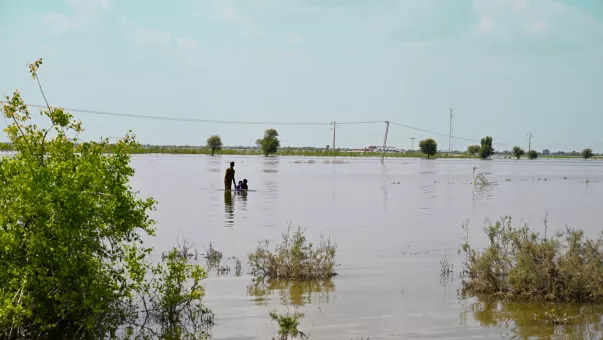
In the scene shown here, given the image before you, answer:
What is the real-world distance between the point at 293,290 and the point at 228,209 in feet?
55.8

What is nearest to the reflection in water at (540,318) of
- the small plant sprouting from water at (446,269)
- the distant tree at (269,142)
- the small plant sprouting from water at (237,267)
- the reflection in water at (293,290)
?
the small plant sprouting from water at (446,269)

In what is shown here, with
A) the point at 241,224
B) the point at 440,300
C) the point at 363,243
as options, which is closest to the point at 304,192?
the point at 241,224

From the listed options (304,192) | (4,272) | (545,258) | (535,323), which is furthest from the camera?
(304,192)

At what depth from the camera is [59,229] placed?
9.06 metres

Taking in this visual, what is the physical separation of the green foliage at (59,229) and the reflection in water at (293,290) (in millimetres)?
2495

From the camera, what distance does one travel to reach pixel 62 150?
409 inches

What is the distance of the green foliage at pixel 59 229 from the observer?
29.5ft

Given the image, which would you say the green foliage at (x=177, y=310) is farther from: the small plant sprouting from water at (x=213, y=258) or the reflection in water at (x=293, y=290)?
the small plant sprouting from water at (x=213, y=258)

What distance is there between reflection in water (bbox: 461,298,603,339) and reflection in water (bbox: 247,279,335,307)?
2.96 metres

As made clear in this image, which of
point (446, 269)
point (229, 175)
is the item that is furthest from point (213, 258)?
point (229, 175)

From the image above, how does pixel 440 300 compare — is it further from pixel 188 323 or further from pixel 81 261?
pixel 81 261

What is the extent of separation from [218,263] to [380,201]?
2177cm

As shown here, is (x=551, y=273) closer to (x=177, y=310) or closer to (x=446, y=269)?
(x=446, y=269)

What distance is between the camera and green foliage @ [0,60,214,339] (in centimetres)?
899
